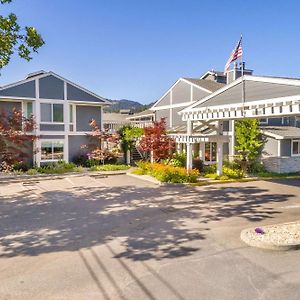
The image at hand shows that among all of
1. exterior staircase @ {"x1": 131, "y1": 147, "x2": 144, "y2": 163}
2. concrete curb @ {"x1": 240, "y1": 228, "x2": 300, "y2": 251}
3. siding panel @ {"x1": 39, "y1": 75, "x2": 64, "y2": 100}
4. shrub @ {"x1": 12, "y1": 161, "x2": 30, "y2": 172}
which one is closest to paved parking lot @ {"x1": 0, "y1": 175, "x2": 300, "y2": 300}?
concrete curb @ {"x1": 240, "y1": 228, "x2": 300, "y2": 251}

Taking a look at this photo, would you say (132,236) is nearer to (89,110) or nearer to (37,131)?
(37,131)

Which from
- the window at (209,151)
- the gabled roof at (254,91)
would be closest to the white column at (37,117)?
the gabled roof at (254,91)

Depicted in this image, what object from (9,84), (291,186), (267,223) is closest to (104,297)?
(267,223)

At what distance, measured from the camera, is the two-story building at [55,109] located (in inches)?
912

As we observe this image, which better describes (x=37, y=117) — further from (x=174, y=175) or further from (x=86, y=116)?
(x=174, y=175)

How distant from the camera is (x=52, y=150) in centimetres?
2456

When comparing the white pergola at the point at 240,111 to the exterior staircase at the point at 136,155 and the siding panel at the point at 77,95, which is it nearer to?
the exterior staircase at the point at 136,155

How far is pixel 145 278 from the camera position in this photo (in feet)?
21.4

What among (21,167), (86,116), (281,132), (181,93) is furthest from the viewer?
(181,93)

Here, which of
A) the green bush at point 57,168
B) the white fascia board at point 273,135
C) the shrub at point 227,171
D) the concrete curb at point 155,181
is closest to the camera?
the concrete curb at point 155,181

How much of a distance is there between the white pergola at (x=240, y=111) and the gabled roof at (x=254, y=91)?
32 cm

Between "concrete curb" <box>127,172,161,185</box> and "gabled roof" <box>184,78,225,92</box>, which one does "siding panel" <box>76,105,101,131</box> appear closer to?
"concrete curb" <box>127,172,161,185</box>

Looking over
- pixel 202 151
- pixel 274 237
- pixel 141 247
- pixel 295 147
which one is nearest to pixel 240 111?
pixel 274 237

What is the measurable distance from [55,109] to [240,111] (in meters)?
14.9
